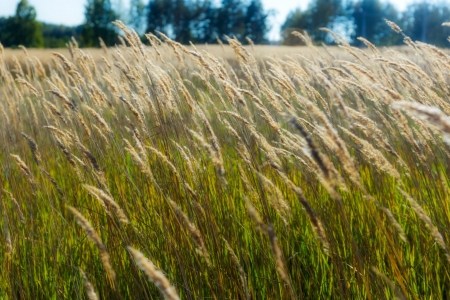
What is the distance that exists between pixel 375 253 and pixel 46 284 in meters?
1.30

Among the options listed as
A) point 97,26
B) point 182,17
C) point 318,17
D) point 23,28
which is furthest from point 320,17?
point 23,28

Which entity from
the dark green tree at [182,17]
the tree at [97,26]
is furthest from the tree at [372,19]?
the tree at [97,26]

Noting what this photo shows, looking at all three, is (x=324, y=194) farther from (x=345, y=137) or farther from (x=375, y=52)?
(x=375, y=52)

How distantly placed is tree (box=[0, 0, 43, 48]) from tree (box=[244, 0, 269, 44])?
2288 centimetres

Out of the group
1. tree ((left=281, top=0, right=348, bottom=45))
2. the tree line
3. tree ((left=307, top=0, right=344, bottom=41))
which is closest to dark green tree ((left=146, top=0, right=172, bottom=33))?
the tree line

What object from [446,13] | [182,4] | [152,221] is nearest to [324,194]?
[152,221]

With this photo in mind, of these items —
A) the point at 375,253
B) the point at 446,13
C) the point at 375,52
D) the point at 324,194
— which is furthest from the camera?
the point at 446,13

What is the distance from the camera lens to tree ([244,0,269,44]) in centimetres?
5431

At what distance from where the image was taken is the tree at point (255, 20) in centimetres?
5431

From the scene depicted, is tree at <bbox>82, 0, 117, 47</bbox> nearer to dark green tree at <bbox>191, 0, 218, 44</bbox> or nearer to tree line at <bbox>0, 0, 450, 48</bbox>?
tree line at <bbox>0, 0, 450, 48</bbox>

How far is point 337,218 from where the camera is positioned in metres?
1.87

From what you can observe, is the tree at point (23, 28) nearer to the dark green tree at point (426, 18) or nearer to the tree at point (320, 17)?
the tree at point (320, 17)

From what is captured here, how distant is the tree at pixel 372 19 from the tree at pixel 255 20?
484 inches

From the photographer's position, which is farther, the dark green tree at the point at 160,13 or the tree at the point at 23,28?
the dark green tree at the point at 160,13
